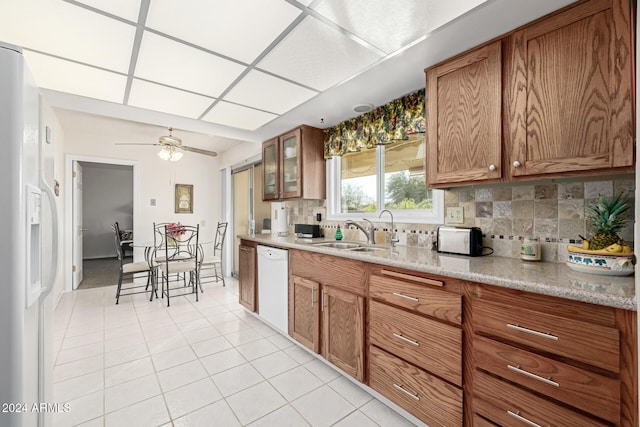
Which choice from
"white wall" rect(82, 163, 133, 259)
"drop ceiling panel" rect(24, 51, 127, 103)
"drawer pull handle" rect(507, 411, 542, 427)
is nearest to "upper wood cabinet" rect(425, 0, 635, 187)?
"drawer pull handle" rect(507, 411, 542, 427)

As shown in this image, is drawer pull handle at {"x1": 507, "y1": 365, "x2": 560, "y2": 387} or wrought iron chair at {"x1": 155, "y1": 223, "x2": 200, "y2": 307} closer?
drawer pull handle at {"x1": 507, "y1": 365, "x2": 560, "y2": 387}

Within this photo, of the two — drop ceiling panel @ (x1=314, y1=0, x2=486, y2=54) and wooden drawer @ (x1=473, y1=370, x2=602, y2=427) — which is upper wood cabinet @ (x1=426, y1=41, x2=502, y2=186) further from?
wooden drawer @ (x1=473, y1=370, x2=602, y2=427)

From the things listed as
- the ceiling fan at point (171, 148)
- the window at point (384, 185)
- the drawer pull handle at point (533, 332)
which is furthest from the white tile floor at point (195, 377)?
the ceiling fan at point (171, 148)

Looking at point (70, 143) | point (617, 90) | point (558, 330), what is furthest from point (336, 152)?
point (70, 143)

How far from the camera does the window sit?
2.23m

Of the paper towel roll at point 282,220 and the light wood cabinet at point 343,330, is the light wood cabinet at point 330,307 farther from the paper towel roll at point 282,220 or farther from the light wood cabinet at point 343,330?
the paper towel roll at point 282,220

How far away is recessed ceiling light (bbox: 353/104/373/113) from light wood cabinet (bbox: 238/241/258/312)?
174 centimetres

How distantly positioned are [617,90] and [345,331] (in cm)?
185

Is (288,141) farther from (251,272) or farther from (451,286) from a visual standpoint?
(451,286)

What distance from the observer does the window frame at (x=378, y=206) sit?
2068mm

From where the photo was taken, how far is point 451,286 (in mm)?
1309

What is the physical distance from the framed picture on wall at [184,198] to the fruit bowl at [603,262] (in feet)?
17.6

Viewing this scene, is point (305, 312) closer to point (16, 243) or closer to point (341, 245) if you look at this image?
point (341, 245)

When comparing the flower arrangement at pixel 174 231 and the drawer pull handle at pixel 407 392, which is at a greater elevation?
the flower arrangement at pixel 174 231
